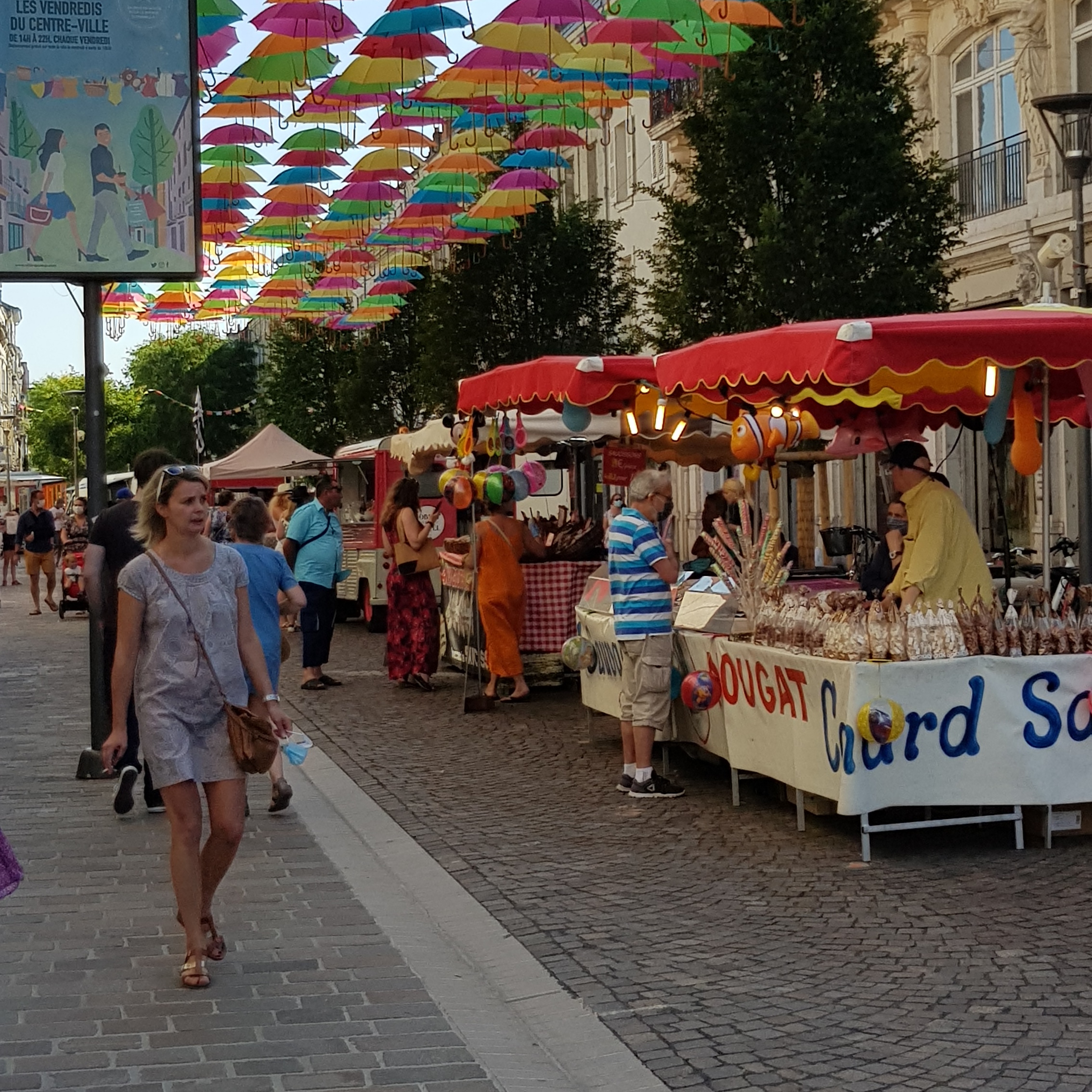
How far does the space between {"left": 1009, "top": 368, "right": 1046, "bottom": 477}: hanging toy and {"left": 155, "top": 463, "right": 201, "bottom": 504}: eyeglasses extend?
17.5ft

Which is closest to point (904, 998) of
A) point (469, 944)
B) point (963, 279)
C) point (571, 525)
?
point (469, 944)

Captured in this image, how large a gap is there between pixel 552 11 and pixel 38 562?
18.9 m

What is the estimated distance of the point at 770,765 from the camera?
29.6ft

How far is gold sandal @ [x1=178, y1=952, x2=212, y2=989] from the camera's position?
19.5ft

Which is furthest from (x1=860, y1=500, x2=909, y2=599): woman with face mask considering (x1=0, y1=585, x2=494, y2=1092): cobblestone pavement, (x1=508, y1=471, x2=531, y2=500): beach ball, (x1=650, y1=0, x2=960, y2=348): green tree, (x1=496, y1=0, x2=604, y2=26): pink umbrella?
(x1=650, y1=0, x2=960, y2=348): green tree

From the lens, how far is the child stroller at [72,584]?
28125mm

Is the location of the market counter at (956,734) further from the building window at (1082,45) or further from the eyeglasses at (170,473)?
the building window at (1082,45)

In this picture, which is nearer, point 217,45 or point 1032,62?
point 217,45

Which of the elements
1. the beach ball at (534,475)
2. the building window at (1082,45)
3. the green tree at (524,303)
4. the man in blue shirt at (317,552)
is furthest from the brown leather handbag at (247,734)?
the green tree at (524,303)

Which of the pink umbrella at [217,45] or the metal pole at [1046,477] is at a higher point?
the pink umbrella at [217,45]

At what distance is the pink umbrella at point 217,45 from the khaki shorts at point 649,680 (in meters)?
8.82

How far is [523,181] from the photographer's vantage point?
2202cm

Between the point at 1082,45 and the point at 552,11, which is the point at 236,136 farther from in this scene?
the point at 1082,45

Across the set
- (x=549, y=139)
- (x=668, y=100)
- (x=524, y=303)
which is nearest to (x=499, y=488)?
(x=549, y=139)
